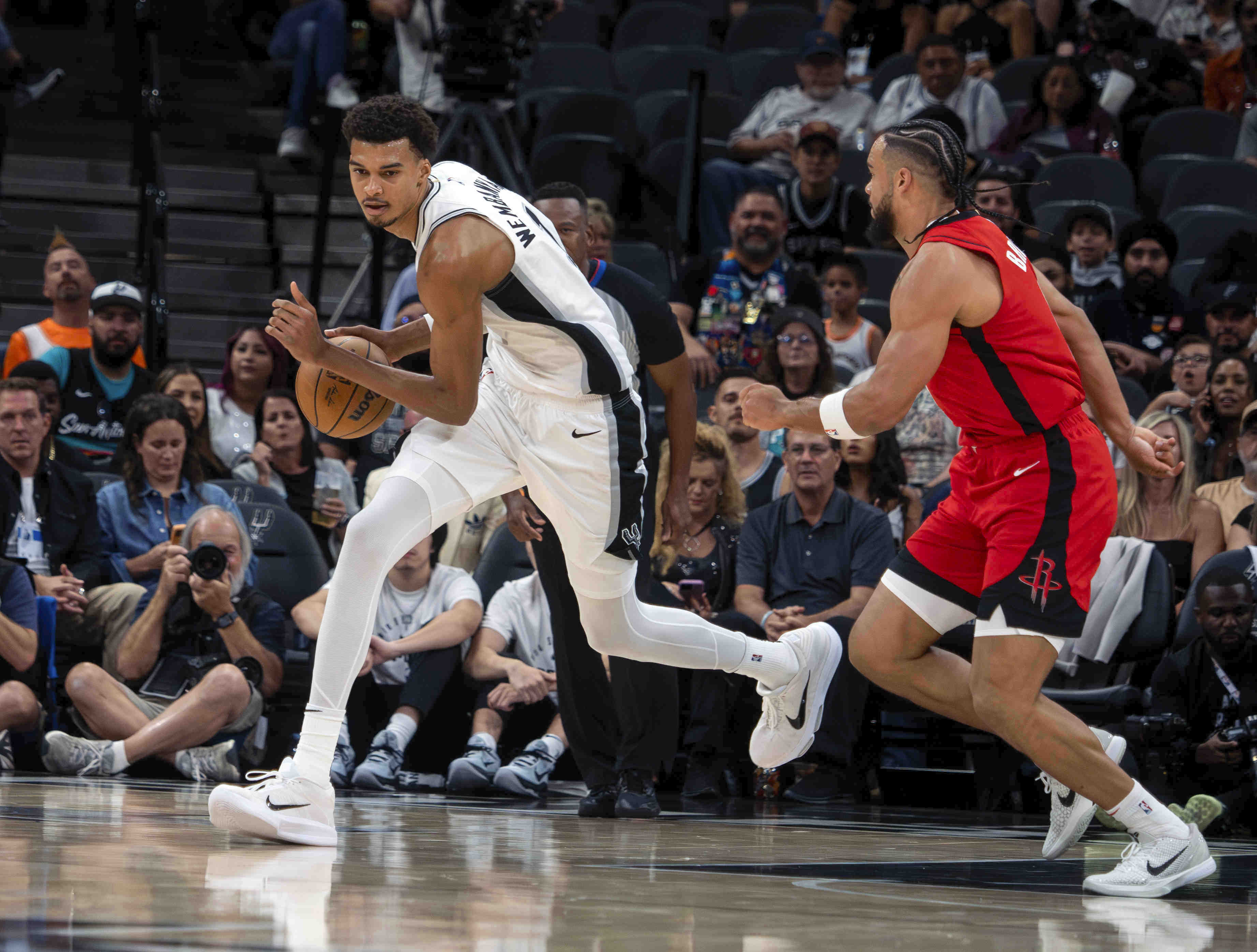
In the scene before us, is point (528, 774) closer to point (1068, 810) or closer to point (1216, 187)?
point (1068, 810)

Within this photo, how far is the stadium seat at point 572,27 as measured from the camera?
12.1 meters

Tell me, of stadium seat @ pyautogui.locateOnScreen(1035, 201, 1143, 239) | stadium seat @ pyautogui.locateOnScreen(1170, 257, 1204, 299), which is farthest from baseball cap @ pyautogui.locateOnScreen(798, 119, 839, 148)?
stadium seat @ pyautogui.locateOnScreen(1170, 257, 1204, 299)

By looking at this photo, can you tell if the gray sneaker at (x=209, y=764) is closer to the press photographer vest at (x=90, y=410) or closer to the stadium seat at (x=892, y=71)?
the press photographer vest at (x=90, y=410)

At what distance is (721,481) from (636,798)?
2.12 meters

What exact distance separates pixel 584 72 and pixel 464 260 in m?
8.28

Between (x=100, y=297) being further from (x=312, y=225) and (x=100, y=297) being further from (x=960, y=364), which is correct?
(x=960, y=364)

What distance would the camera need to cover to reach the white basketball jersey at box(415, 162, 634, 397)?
12.2ft

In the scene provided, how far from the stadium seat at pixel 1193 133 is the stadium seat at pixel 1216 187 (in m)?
0.75

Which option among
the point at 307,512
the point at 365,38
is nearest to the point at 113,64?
the point at 365,38

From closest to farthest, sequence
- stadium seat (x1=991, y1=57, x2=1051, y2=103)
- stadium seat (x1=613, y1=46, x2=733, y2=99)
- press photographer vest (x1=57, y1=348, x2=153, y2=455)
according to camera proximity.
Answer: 1. press photographer vest (x1=57, y1=348, x2=153, y2=455)
2. stadium seat (x1=991, y1=57, x2=1051, y2=103)
3. stadium seat (x1=613, y1=46, x2=733, y2=99)

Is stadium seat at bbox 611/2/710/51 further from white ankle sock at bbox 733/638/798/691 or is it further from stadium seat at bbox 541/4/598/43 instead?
white ankle sock at bbox 733/638/798/691

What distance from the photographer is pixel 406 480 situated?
3719 millimetres

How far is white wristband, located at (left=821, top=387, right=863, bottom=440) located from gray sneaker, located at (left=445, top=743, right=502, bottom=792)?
9.07 feet

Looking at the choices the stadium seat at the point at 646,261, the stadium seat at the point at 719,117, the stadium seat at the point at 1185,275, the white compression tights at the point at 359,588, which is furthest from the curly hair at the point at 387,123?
the stadium seat at the point at 719,117
